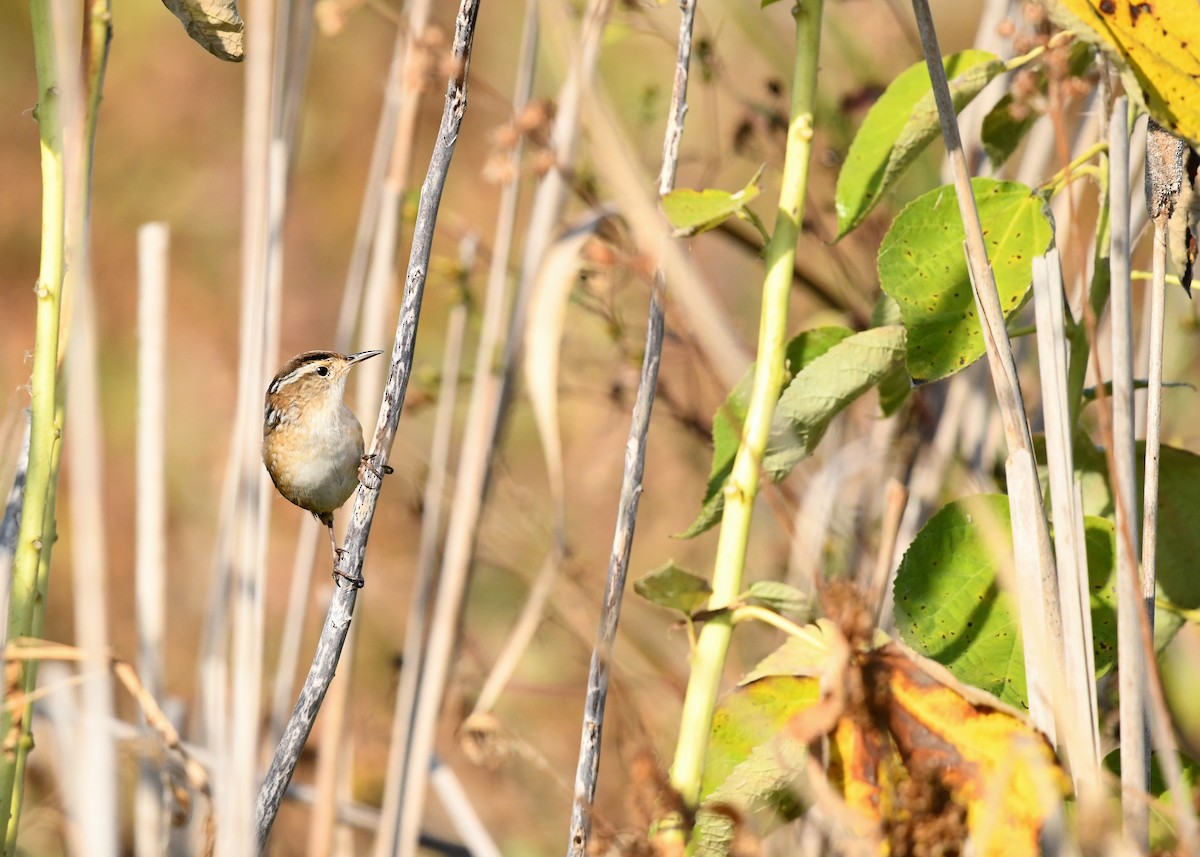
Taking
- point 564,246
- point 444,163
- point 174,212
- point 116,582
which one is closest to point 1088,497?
point 564,246

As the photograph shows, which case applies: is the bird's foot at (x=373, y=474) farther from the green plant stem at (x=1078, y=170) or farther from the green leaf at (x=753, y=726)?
the green plant stem at (x=1078, y=170)

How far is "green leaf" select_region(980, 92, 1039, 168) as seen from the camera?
1709 millimetres

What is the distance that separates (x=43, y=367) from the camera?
142 centimetres

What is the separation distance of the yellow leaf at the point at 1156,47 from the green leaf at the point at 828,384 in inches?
17.7

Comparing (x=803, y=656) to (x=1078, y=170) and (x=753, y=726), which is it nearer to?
(x=753, y=726)

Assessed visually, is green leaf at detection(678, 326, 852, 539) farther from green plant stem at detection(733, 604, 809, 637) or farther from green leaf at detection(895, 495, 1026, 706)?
green leaf at detection(895, 495, 1026, 706)

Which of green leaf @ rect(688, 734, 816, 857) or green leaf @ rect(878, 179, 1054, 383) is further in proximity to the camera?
green leaf @ rect(878, 179, 1054, 383)

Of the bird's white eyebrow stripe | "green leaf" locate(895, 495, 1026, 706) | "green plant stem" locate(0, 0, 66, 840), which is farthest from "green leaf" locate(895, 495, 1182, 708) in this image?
the bird's white eyebrow stripe

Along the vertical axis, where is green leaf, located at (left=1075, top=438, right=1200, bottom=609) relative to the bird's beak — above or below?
below

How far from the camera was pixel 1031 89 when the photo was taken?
164 cm

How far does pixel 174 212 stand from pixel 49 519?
4.47 meters

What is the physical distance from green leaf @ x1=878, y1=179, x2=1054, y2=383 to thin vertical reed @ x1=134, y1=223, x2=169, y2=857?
1.13m

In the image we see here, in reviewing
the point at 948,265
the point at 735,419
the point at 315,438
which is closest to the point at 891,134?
the point at 948,265

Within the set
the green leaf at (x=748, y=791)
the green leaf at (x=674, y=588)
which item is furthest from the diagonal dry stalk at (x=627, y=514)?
the green leaf at (x=748, y=791)
